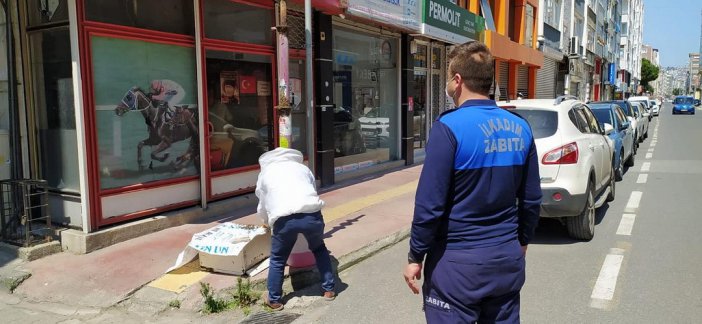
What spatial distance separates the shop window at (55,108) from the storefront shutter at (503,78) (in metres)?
16.6

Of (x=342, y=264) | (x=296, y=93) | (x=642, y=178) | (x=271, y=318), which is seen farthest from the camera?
(x=642, y=178)

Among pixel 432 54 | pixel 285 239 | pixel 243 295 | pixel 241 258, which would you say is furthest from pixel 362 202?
pixel 432 54

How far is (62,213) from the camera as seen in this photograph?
642 cm

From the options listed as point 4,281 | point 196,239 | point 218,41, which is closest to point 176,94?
point 218,41

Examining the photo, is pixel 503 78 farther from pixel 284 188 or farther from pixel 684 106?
pixel 684 106

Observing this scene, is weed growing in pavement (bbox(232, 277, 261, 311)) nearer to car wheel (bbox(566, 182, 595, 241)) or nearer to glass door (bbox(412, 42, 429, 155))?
car wheel (bbox(566, 182, 595, 241))

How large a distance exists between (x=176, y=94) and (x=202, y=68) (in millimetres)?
509

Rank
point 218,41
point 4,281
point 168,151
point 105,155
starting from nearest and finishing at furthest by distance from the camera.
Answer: point 4,281
point 105,155
point 168,151
point 218,41

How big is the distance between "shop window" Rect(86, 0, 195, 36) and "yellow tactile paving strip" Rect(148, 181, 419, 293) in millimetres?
3012

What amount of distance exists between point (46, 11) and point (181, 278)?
361cm

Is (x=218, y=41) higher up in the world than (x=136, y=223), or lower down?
higher up

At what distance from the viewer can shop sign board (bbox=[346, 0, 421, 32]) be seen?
9906 mm

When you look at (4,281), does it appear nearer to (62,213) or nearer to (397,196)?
(62,213)

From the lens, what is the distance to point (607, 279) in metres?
5.28
